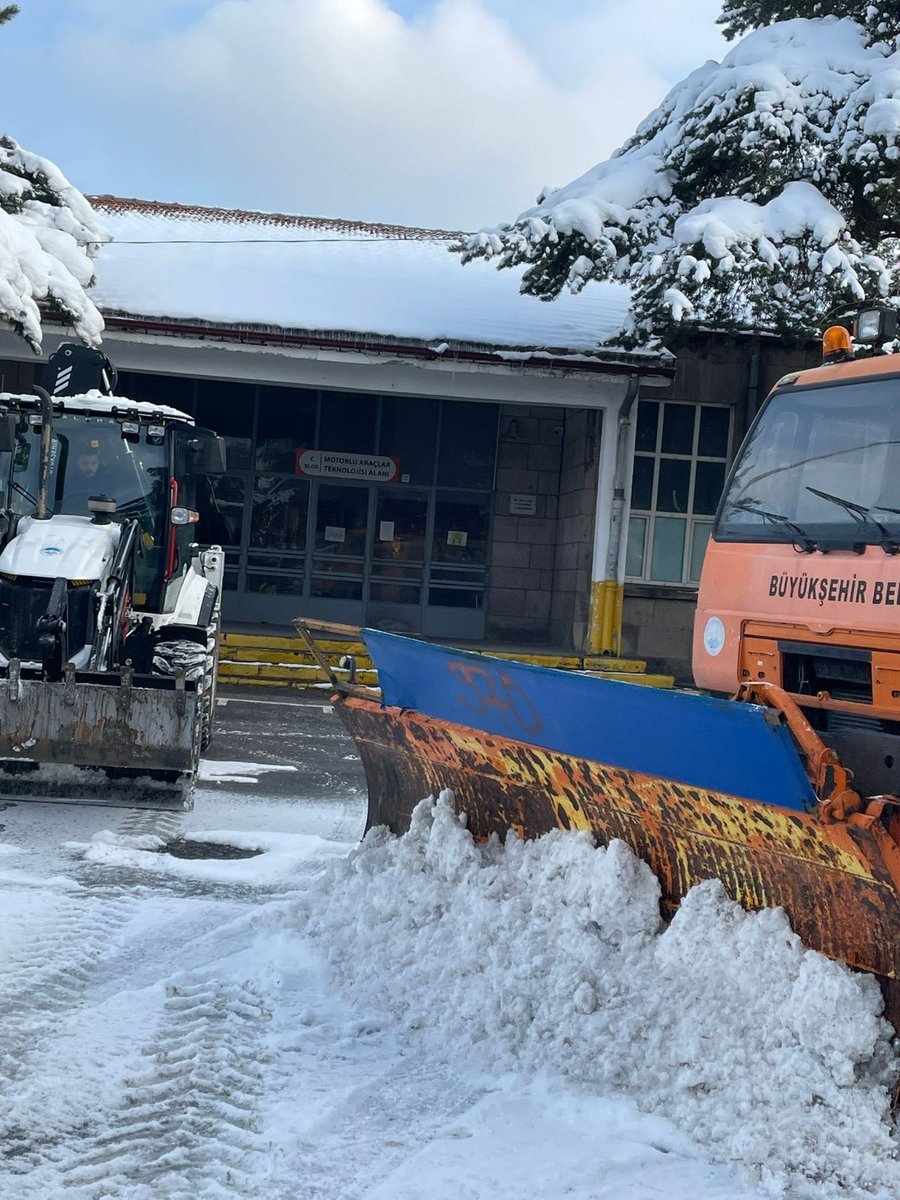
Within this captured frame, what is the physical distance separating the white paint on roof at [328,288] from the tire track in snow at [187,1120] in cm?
1187

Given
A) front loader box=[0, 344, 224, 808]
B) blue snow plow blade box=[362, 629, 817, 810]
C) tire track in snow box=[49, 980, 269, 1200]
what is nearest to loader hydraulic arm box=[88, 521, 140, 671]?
front loader box=[0, 344, 224, 808]

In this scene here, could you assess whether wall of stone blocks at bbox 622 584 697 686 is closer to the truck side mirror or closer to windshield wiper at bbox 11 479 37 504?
windshield wiper at bbox 11 479 37 504

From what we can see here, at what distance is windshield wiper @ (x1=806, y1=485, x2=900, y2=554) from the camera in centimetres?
427

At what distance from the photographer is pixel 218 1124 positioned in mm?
3424

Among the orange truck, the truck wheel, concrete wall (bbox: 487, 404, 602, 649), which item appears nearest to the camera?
the orange truck

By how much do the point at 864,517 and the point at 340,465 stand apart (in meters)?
14.0

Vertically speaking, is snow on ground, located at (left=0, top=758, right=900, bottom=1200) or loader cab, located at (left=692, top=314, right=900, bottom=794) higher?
loader cab, located at (left=692, top=314, right=900, bottom=794)

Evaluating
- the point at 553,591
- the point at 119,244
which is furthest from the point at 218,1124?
the point at 119,244

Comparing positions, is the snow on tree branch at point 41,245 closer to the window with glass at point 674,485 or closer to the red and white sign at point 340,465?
the red and white sign at point 340,465

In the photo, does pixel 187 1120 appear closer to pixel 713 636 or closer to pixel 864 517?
pixel 713 636

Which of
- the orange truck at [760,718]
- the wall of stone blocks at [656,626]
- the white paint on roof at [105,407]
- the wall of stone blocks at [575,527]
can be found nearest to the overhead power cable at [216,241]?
the wall of stone blocks at [575,527]

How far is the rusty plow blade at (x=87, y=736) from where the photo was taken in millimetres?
7141

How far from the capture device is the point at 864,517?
448 centimetres

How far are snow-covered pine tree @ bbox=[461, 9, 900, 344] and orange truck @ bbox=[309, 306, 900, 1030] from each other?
290 inches
